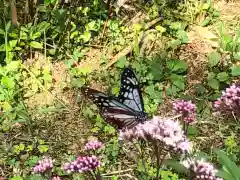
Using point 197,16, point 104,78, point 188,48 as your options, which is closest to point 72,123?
point 104,78

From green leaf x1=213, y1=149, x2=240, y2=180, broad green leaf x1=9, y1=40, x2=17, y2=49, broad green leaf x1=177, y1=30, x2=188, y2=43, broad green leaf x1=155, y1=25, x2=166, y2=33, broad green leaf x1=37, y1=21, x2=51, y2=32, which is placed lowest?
green leaf x1=213, y1=149, x2=240, y2=180

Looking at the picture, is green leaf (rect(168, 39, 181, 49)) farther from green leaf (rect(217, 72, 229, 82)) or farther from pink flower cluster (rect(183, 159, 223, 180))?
pink flower cluster (rect(183, 159, 223, 180))

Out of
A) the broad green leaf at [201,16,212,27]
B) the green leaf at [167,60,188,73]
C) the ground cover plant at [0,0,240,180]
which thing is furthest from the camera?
the broad green leaf at [201,16,212,27]

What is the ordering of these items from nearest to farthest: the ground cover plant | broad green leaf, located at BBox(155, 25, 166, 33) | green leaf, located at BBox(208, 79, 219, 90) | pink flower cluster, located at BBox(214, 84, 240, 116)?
pink flower cluster, located at BBox(214, 84, 240, 116)
the ground cover plant
green leaf, located at BBox(208, 79, 219, 90)
broad green leaf, located at BBox(155, 25, 166, 33)

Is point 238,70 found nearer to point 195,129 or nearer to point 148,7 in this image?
point 195,129

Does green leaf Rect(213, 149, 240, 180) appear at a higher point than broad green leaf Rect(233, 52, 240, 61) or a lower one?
lower

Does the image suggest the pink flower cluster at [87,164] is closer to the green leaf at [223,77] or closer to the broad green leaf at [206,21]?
the green leaf at [223,77]

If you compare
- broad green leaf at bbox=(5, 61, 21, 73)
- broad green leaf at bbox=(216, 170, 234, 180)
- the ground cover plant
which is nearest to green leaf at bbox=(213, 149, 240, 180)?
broad green leaf at bbox=(216, 170, 234, 180)

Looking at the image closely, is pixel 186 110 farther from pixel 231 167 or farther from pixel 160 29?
pixel 160 29
